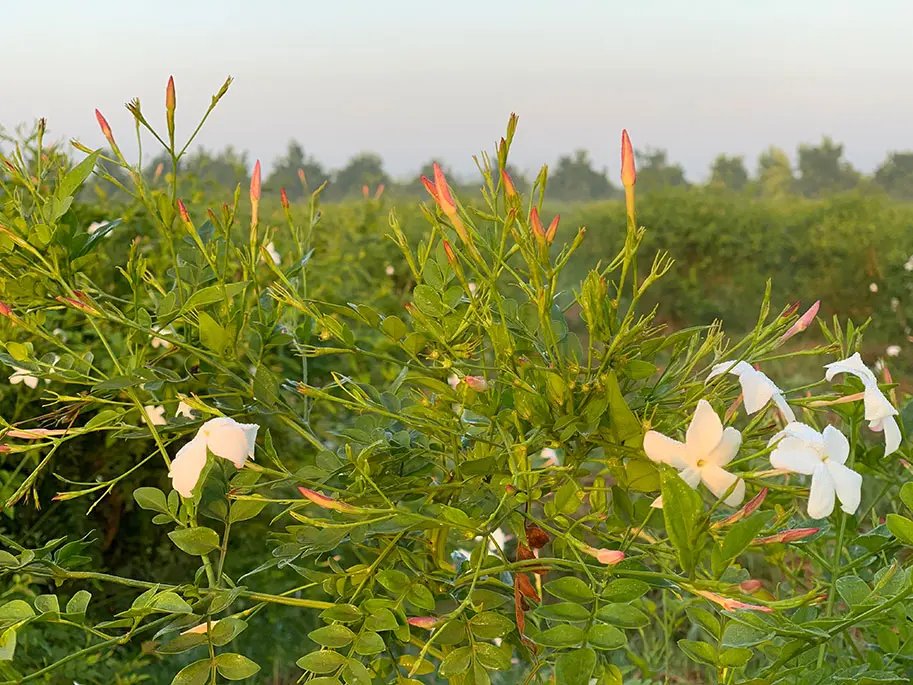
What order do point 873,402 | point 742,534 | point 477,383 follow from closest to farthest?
point 742,534
point 873,402
point 477,383

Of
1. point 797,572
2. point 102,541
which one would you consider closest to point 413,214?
point 102,541

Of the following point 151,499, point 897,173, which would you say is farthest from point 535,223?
point 897,173

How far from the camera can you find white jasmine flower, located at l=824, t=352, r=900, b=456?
644 millimetres

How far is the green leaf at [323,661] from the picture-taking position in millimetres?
645

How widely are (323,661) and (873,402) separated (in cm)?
47

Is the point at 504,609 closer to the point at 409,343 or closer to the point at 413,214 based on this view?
the point at 409,343

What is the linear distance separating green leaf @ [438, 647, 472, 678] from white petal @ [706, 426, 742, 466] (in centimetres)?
24

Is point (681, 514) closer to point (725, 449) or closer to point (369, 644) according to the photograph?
point (725, 449)

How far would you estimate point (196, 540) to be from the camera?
0.70 metres

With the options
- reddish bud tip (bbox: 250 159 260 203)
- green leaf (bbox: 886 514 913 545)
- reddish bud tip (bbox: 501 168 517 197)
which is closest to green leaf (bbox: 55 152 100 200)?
reddish bud tip (bbox: 250 159 260 203)

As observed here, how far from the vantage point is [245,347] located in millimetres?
910

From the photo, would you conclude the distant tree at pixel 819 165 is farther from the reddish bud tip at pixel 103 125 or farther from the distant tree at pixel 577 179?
the reddish bud tip at pixel 103 125

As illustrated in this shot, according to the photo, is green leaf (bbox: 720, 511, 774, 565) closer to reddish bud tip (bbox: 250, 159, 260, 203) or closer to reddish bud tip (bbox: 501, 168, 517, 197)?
reddish bud tip (bbox: 501, 168, 517, 197)

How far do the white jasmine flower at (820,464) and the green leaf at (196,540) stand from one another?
1.47 ft
